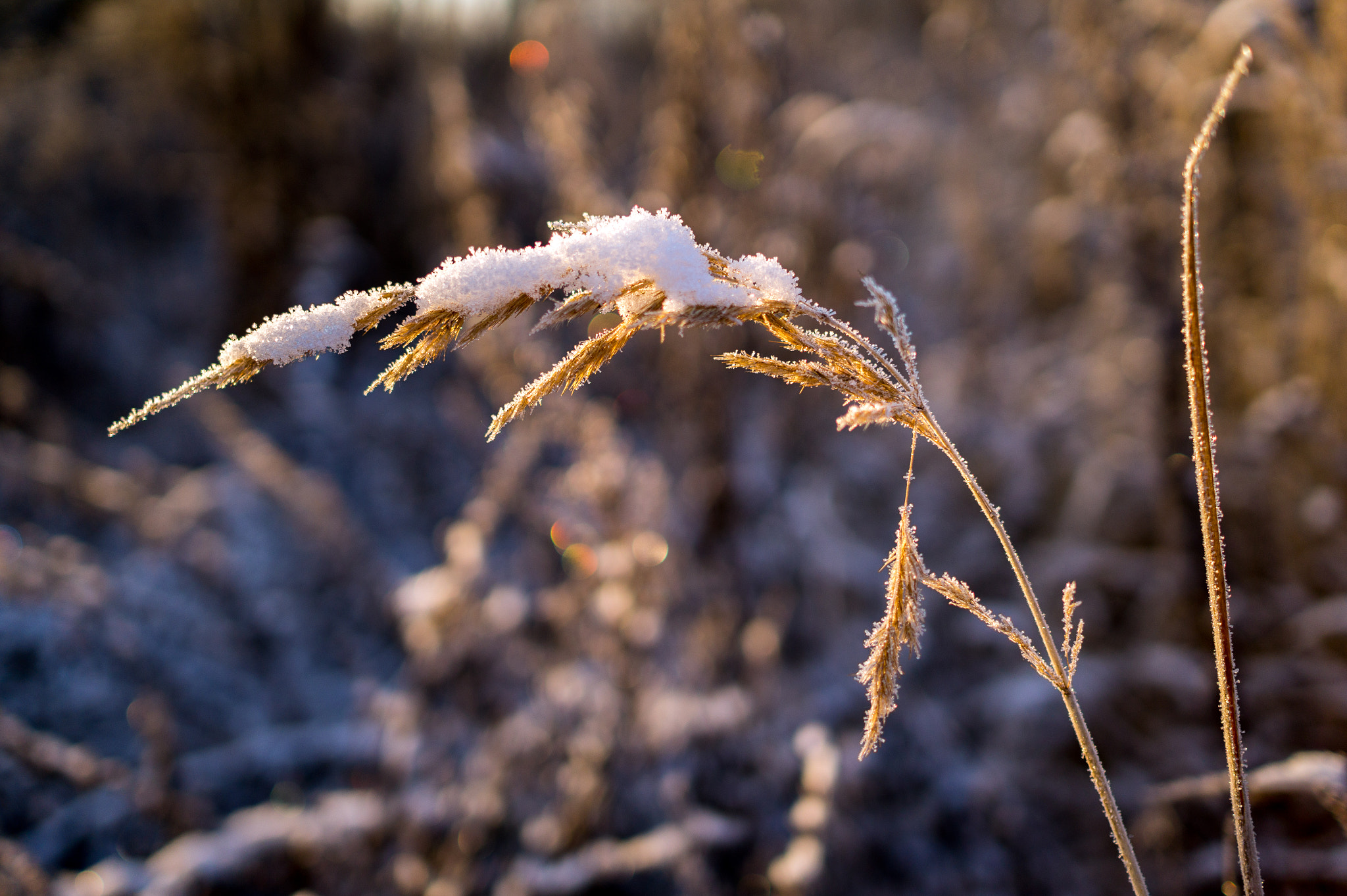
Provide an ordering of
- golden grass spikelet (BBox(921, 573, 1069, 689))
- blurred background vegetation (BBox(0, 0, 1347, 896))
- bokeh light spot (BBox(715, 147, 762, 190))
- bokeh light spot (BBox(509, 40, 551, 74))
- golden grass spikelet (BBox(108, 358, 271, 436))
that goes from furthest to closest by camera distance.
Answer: bokeh light spot (BBox(509, 40, 551, 74))
bokeh light spot (BBox(715, 147, 762, 190))
blurred background vegetation (BBox(0, 0, 1347, 896))
golden grass spikelet (BBox(921, 573, 1069, 689))
golden grass spikelet (BBox(108, 358, 271, 436))

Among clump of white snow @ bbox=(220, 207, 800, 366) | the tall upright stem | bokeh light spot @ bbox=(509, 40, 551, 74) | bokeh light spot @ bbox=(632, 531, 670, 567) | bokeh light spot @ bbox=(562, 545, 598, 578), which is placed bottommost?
the tall upright stem

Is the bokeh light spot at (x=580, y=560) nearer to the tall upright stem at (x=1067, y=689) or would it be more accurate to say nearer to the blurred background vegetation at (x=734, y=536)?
the blurred background vegetation at (x=734, y=536)

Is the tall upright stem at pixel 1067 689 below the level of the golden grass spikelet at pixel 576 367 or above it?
below

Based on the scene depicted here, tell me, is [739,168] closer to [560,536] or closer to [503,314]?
[560,536]

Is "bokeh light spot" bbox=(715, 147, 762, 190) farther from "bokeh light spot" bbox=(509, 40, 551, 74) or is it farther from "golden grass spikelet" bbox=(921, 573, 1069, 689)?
"golden grass spikelet" bbox=(921, 573, 1069, 689)

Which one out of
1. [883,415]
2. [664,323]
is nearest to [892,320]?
[883,415]

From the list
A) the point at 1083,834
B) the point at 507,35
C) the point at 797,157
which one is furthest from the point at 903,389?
the point at 507,35

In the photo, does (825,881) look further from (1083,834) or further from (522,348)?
(522,348)

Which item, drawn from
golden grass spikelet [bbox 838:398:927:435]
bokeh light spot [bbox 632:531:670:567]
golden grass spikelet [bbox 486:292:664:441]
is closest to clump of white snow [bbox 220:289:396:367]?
golden grass spikelet [bbox 486:292:664:441]

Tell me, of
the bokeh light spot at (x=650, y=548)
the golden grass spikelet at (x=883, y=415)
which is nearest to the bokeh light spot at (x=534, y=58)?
the bokeh light spot at (x=650, y=548)
